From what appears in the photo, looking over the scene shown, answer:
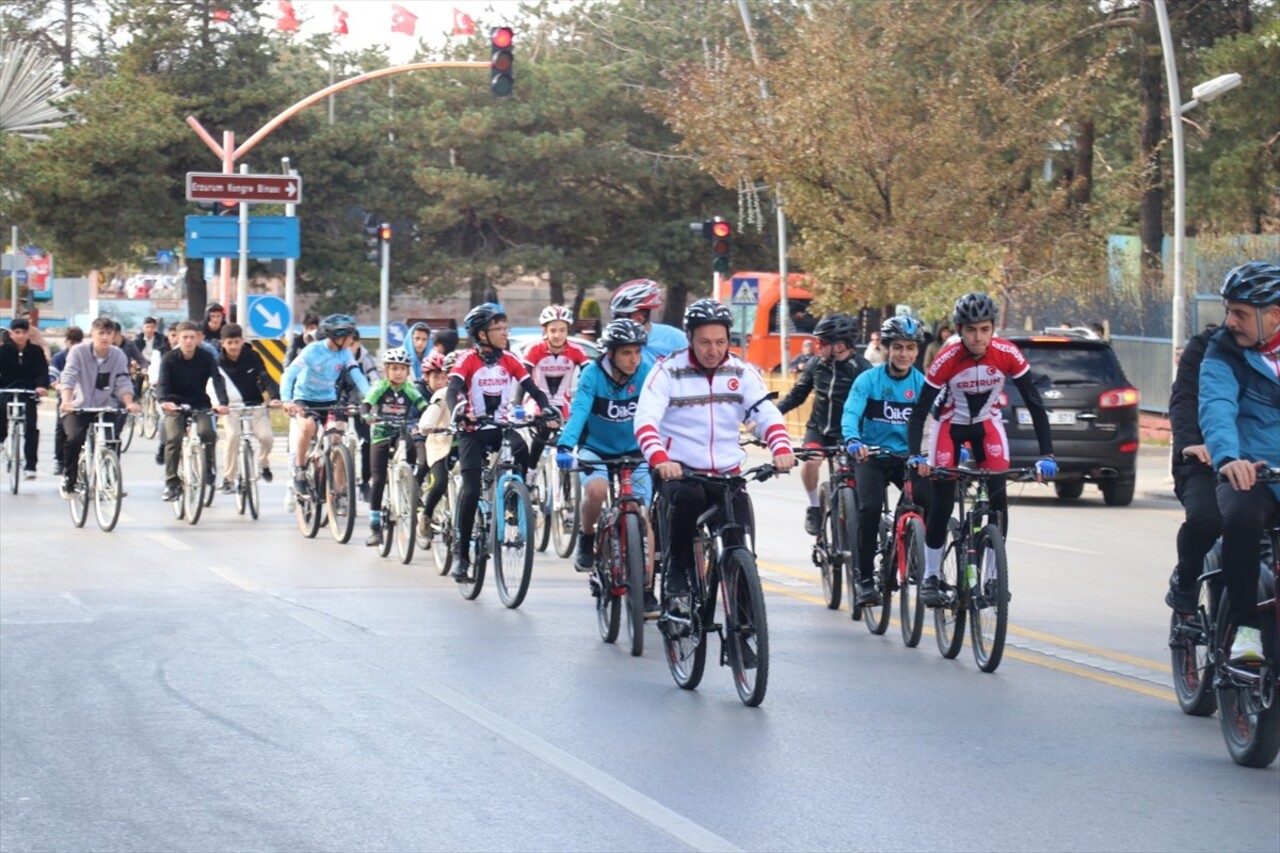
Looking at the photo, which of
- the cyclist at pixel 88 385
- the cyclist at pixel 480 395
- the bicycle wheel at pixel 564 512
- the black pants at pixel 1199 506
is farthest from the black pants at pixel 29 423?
the black pants at pixel 1199 506

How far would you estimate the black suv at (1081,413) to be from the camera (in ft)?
69.7

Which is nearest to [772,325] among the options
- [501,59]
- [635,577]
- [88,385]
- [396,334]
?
[396,334]

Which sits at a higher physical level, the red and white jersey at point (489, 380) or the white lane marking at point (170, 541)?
the red and white jersey at point (489, 380)

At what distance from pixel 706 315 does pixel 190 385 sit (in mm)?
9611

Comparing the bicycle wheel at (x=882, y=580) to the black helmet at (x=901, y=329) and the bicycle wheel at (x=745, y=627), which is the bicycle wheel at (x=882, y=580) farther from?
the bicycle wheel at (x=745, y=627)

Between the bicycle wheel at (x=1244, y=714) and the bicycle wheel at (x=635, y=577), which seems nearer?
the bicycle wheel at (x=1244, y=714)

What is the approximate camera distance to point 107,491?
55.6 ft

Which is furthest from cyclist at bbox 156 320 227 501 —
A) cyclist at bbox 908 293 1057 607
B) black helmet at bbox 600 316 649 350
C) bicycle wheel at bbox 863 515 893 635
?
cyclist at bbox 908 293 1057 607

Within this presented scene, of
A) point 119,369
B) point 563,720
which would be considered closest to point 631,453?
point 563,720

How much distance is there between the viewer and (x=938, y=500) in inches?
414

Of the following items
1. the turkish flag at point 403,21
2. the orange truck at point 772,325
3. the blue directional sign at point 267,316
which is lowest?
the blue directional sign at point 267,316

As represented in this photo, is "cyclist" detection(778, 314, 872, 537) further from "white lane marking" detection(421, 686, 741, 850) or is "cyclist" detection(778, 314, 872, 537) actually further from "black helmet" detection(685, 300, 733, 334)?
"white lane marking" detection(421, 686, 741, 850)

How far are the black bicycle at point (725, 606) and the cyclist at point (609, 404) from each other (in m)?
1.29

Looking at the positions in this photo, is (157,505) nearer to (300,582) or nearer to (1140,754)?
(300,582)
